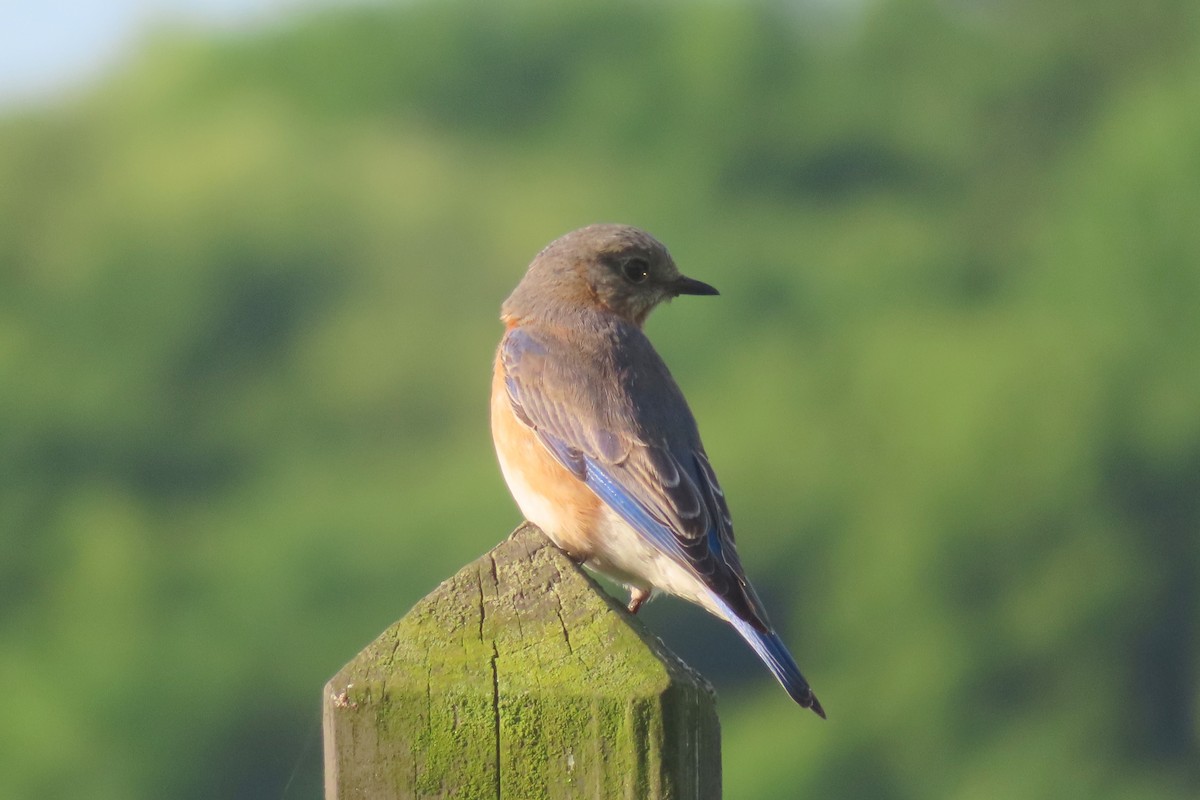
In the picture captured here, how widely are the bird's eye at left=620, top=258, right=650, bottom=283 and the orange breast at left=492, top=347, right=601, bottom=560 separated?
808 mm

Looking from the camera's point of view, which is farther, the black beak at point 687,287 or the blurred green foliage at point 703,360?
the blurred green foliage at point 703,360

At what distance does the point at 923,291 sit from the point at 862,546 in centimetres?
523

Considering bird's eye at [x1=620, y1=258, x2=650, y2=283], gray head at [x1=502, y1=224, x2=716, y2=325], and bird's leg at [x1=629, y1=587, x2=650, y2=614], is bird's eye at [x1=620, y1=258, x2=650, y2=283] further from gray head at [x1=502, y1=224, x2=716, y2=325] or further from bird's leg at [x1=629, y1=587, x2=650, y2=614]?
bird's leg at [x1=629, y1=587, x2=650, y2=614]

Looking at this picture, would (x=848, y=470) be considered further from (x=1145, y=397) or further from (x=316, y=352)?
(x=316, y=352)

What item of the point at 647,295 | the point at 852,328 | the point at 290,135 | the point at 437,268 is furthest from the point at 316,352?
the point at 647,295

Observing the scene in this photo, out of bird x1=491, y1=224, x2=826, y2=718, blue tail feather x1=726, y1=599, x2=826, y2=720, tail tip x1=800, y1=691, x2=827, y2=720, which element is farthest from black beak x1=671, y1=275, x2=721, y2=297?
tail tip x1=800, y1=691, x2=827, y2=720

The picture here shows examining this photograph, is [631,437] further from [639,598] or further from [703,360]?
[703,360]

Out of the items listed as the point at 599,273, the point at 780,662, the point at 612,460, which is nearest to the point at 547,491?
the point at 612,460

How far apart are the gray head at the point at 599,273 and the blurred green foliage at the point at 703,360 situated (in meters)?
9.35

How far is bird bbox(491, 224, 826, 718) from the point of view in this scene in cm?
467

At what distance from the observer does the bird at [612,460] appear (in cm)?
467

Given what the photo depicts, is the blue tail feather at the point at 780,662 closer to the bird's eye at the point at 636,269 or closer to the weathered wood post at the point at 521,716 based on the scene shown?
the weathered wood post at the point at 521,716

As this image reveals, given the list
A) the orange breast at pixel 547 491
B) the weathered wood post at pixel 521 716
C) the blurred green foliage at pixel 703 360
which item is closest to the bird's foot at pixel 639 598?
the orange breast at pixel 547 491

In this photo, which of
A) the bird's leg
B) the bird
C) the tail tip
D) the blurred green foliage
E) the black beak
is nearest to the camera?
the tail tip
